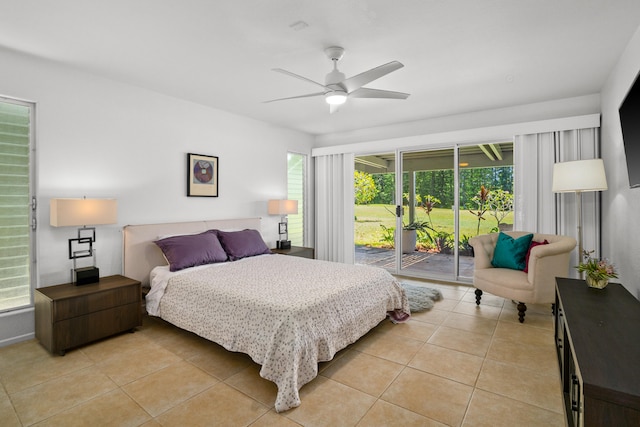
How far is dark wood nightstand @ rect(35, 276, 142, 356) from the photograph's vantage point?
8.97 ft

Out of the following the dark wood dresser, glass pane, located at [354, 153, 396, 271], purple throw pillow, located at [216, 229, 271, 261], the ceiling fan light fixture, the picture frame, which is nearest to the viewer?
the dark wood dresser

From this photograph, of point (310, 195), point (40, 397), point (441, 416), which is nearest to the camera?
point (441, 416)

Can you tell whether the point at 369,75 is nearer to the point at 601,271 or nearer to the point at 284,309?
the point at 284,309

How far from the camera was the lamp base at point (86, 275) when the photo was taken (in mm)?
3117

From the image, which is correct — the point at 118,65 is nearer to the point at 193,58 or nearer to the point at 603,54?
the point at 193,58

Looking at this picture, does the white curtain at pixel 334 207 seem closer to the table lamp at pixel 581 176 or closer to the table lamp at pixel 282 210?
the table lamp at pixel 282 210

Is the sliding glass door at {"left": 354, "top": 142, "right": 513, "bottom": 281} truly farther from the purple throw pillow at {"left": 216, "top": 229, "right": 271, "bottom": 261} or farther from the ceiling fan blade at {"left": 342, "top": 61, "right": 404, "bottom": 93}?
the ceiling fan blade at {"left": 342, "top": 61, "right": 404, "bottom": 93}

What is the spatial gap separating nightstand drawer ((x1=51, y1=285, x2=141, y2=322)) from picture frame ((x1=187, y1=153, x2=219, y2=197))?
159 cm

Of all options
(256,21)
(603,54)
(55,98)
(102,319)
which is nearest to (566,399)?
(603,54)

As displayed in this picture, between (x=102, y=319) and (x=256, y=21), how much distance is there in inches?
116

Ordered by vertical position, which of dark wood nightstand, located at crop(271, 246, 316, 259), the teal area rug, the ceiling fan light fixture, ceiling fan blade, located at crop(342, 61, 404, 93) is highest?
ceiling fan blade, located at crop(342, 61, 404, 93)

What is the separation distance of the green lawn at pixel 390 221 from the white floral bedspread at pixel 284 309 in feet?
7.44

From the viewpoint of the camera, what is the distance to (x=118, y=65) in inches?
127

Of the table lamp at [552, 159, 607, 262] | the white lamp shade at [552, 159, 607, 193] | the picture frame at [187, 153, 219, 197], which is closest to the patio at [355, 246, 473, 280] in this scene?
the table lamp at [552, 159, 607, 262]
